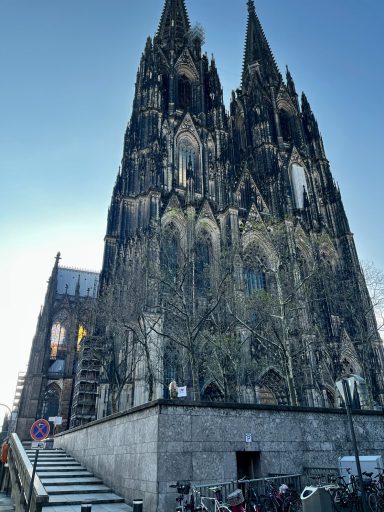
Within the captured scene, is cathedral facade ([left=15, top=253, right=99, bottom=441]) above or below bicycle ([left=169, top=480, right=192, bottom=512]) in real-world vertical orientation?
above

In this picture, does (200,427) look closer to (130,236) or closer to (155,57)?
(130,236)

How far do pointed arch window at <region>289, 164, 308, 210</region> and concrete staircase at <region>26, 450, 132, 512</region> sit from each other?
3160 cm

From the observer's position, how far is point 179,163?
35969 mm

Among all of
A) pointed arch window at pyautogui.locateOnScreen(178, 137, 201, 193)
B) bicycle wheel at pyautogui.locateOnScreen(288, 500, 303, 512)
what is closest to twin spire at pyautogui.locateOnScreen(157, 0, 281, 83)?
pointed arch window at pyautogui.locateOnScreen(178, 137, 201, 193)

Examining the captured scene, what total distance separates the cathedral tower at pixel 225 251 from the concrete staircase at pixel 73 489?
560 centimetres

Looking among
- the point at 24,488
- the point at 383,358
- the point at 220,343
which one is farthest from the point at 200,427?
the point at 383,358

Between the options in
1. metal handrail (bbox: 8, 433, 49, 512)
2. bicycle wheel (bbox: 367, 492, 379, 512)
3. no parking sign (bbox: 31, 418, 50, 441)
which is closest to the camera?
metal handrail (bbox: 8, 433, 49, 512)

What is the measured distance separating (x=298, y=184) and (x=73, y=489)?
1413 inches

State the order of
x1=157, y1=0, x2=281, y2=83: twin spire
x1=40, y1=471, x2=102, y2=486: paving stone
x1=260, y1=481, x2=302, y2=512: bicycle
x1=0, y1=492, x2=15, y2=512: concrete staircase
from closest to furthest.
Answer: x1=260, y1=481, x2=302, y2=512: bicycle < x1=40, y1=471, x2=102, y2=486: paving stone < x1=0, y1=492, x2=15, y2=512: concrete staircase < x1=157, y1=0, x2=281, y2=83: twin spire

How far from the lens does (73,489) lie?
9695 mm

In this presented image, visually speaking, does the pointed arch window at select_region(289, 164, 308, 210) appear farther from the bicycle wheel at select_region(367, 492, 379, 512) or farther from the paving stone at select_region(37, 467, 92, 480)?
the bicycle wheel at select_region(367, 492, 379, 512)

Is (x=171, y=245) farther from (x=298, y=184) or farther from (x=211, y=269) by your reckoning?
(x=298, y=184)

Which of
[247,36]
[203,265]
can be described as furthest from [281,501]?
[247,36]

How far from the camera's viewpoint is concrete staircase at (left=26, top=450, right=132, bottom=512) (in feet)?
27.8
